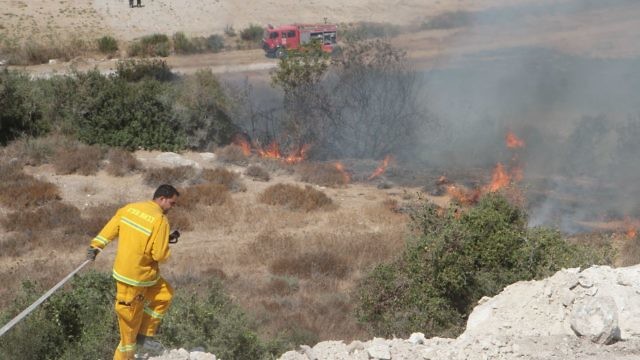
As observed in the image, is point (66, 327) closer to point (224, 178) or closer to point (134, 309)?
point (134, 309)

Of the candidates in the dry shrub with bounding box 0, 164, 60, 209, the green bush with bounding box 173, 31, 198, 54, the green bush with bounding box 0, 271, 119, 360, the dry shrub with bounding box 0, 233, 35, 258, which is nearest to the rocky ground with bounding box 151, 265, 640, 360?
the green bush with bounding box 0, 271, 119, 360

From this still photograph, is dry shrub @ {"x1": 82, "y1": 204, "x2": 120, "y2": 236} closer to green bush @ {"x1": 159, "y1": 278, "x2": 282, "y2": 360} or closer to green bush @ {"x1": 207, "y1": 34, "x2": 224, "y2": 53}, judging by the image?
green bush @ {"x1": 159, "y1": 278, "x2": 282, "y2": 360}

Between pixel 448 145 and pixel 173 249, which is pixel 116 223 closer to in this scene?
pixel 173 249

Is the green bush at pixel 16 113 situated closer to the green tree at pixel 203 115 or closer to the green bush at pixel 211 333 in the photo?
the green tree at pixel 203 115

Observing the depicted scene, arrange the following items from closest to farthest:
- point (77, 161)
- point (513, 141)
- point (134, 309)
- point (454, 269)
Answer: point (134, 309)
point (454, 269)
point (77, 161)
point (513, 141)

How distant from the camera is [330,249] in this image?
46.2 feet

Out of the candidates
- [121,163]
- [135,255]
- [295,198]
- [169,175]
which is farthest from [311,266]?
[121,163]

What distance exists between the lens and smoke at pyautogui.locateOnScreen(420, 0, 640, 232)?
1945 centimetres

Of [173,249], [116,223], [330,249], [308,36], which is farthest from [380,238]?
[308,36]

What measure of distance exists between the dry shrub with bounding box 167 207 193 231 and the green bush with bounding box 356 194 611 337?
6054 mm

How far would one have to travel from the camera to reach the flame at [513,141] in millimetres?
22359

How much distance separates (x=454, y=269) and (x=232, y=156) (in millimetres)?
11524

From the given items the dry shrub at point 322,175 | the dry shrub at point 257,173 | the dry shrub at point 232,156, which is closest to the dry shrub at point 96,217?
the dry shrub at point 257,173

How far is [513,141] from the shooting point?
2256 cm
